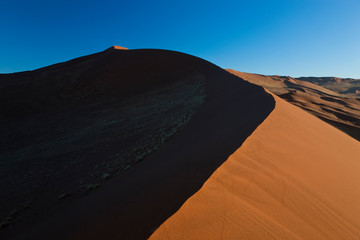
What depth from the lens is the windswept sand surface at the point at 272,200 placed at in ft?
4.48

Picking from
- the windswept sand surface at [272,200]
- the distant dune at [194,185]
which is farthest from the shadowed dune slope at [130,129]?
the windswept sand surface at [272,200]

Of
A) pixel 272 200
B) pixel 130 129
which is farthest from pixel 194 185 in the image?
pixel 130 129

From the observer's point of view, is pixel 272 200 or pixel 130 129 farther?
pixel 130 129

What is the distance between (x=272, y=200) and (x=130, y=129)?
7.07m

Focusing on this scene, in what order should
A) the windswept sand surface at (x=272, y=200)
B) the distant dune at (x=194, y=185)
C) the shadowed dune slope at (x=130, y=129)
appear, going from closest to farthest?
Answer: the windswept sand surface at (x=272, y=200), the distant dune at (x=194, y=185), the shadowed dune slope at (x=130, y=129)

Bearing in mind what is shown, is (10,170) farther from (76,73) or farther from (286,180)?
(76,73)

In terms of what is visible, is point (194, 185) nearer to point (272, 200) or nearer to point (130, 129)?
point (272, 200)

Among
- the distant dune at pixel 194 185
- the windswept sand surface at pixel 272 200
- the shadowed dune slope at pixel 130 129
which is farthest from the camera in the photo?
the shadowed dune slope at pixel 130 129

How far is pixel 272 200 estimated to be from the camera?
1792 millimetres

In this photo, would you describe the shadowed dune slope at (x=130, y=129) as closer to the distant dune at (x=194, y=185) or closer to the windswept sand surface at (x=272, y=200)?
the distant dune at (x=194, y=185)

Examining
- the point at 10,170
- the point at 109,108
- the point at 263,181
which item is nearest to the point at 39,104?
the point at 109,108

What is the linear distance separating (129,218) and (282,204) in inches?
58.8

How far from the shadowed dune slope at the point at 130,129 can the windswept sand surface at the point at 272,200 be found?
0.56ft

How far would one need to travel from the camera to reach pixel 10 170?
6.88m
